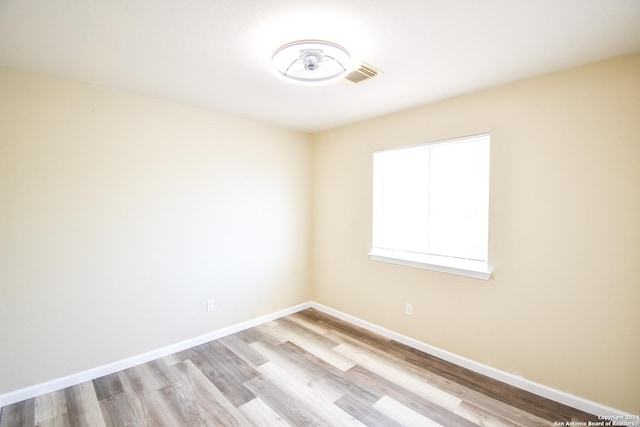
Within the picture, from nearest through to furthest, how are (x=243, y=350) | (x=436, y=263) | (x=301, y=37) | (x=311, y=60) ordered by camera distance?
1. (x=301, y=37)
2. (x=311, y=60)
3. (x=436, y=263)
4. (x=243, y=350)

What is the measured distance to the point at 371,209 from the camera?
3295 millimetres

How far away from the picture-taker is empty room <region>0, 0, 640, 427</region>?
1.66m

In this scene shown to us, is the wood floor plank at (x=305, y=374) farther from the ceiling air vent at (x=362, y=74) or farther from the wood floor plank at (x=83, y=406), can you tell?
the ceiling air vent at (x=362, y=74)

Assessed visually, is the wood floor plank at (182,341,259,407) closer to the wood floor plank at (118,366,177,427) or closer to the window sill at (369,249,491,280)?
the wood floor plank at (118,366,177,427)

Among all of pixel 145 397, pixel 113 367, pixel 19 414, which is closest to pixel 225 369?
pixel 145 397

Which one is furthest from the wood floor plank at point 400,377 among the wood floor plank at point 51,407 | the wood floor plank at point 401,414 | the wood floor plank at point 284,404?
the wood floor plank at point 51,407

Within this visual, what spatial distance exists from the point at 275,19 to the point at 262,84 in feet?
2.74

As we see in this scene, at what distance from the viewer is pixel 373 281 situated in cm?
325

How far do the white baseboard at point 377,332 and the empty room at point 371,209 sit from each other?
0.04 feet

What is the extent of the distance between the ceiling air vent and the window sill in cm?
176

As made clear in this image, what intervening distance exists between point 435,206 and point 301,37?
196cm

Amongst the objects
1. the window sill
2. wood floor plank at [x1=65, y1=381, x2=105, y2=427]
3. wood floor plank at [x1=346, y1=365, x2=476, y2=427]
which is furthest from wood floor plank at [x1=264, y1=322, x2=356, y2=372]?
wood floor plank at [x1=65, y1=381, x2=105, y2=427]

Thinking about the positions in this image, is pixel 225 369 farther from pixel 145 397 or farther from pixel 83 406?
pixel 83 406

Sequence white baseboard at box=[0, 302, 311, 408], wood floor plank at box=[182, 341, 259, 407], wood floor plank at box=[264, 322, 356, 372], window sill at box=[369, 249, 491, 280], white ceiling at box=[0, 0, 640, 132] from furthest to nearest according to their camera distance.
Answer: wood floor plank at box=[264, 322, 356, 372], window sill at box=[369, 249, 491, 280], wood floor plank at box=[182, 341, 259, 407], white baseboard at box=[0, 302, 311, 408], white ceiling at box=[0, 0, 640, 132]
